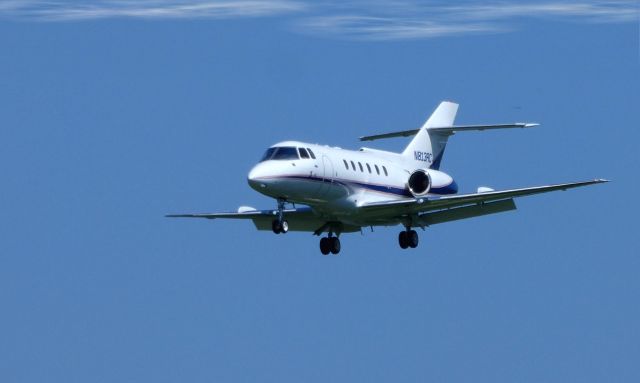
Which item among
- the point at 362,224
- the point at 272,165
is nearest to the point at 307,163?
the point at 272,165

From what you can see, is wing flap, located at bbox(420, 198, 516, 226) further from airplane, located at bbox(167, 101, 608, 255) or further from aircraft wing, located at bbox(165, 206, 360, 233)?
aircraft wing, located at bbox(165, 206, 360, 233)

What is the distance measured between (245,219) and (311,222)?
8.06 feet

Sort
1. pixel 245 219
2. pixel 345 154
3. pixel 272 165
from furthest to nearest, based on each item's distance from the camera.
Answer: pixel 245 219 < pixel 345 154 < pixel 272 165

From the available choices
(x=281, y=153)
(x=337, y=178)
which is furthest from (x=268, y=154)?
(x=337, y=178)

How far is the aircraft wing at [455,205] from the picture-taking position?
162ft

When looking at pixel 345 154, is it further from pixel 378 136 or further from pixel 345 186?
pixel 378 136

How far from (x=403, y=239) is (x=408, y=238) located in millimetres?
174

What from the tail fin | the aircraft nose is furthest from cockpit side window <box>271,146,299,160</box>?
the tail fin

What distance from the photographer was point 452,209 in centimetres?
5194

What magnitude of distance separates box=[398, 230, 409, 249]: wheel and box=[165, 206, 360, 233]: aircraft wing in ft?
4.95

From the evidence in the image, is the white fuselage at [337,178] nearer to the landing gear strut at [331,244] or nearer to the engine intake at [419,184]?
the engine intake at [419,184]

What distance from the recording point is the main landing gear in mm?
52031

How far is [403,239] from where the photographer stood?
171 ft

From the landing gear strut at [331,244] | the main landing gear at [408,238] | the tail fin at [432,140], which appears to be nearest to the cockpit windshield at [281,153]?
the landing gear strut at [331,244]
